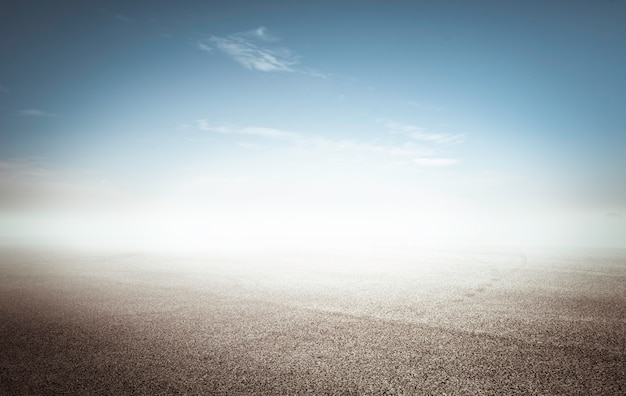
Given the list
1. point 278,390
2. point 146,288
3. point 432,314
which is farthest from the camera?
point 146,288

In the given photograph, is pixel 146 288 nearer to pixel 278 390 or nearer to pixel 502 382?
pixel 278 390

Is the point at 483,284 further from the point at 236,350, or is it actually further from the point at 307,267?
the point at 236,350

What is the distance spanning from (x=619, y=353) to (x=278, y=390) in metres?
6.20

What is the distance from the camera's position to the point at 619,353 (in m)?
6.13

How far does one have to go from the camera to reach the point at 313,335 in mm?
7090

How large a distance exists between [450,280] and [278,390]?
1115 centimetres

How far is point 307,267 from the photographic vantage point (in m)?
18.1

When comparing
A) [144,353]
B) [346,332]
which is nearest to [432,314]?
[346,332]

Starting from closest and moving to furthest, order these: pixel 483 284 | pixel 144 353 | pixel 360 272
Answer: pixel 144 353
pixel 483 284
pixel 360 272

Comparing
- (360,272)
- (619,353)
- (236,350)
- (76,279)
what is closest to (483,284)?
(360,272)

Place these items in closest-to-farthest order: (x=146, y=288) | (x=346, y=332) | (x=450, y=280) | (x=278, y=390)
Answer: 1. (x=278, y=390)
2. (x=346, y=332)
3. (x=146, y=288)
4. (x=450, y=280)

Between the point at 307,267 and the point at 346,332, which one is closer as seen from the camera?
the point at 346,332

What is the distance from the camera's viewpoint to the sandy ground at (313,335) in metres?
4.99

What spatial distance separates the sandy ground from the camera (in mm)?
4988
